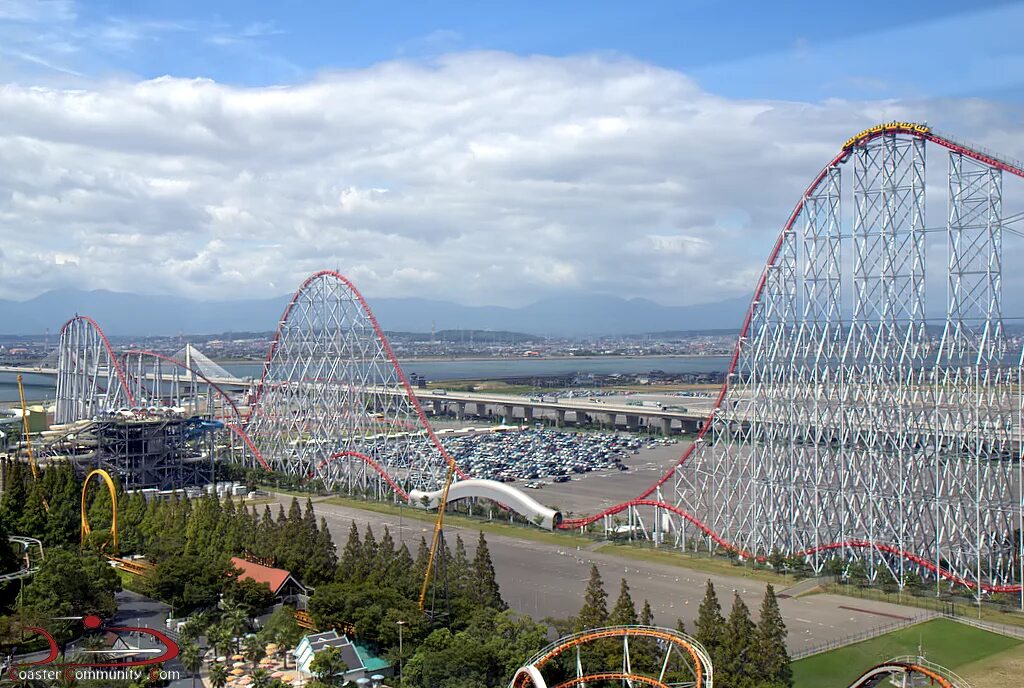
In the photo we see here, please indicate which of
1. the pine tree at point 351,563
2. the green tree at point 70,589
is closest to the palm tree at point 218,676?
the pine tree at point 351,563

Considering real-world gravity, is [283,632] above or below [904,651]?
above

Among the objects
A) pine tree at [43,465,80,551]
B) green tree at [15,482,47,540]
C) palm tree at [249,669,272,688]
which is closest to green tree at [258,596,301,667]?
palm tree at [249,669,272,688]

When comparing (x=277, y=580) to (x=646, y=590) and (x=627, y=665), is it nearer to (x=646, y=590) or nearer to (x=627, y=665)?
(x=646, y=590)

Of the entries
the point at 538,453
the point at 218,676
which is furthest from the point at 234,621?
the point at 538,453

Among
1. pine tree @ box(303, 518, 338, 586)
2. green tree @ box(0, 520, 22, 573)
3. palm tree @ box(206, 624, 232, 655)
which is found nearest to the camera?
palm tree @ box(206, 624, 232, 655)

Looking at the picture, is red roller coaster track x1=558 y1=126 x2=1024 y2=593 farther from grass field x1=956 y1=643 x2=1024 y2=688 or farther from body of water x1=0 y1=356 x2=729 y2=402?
body of water x1=0 y1=356 x2=729 y2=402

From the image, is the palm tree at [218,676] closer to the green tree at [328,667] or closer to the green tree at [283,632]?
the green tree at [328,667]

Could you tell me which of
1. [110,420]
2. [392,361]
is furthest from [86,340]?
[392,361]
